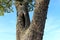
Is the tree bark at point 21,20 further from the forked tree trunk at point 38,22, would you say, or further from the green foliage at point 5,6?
the green foliage at point 5,6

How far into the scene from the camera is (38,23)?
565cm

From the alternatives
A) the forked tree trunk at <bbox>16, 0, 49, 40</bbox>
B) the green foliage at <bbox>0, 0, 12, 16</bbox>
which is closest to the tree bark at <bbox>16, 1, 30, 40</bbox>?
the forked tree trunk at <bbox>16, 0, 49, 40</bbox>

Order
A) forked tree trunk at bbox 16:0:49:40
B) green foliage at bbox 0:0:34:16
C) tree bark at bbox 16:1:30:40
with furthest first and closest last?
green foliage at bbox 0:0:34:16 → tree bark at bbox 16:1:30:40 → forked tree trunk at bbox 16:0:49:40

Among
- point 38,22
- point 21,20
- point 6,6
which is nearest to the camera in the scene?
point 38,22

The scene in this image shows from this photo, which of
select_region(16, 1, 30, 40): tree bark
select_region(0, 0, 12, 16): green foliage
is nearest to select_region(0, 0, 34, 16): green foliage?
select_region(0, 0, 12, 16): green foliage

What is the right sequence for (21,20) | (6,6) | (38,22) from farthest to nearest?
(6,6) < (21,20) < (38,22)

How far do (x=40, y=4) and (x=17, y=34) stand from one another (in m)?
1.53

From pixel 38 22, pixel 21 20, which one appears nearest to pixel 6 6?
pixel 21 20

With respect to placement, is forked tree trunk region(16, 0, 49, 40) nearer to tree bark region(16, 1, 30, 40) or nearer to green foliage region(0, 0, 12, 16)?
tree bark region(16, 1, 30, 40)

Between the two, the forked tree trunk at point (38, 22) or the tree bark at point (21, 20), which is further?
the tree bark at point (21, 20)

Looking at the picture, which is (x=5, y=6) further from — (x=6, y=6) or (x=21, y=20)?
(x=21, y=20)

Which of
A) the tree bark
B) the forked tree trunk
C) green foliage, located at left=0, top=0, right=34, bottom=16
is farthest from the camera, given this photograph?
green foliage, located at left=0, top=0, right=34, bottom=16

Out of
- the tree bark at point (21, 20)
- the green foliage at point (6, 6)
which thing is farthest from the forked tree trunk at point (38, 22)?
the green foliage at point (6, 6)

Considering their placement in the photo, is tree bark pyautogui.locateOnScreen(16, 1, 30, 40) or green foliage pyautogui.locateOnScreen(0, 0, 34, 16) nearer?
tree bark pyautogui.locateOnScreen(16, 1, 30, 40)
